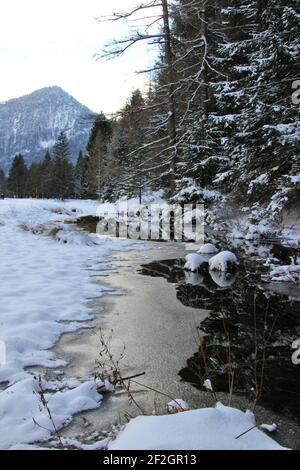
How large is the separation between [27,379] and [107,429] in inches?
45.6

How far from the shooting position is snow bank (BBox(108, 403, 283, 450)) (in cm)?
270

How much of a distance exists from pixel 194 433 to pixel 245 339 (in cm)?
302

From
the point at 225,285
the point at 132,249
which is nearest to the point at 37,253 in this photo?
the point at 132,249

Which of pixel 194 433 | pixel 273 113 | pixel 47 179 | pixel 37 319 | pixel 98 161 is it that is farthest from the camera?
pixel 47 179

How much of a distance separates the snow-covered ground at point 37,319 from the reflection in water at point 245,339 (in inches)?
57.8

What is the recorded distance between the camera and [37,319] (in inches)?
241

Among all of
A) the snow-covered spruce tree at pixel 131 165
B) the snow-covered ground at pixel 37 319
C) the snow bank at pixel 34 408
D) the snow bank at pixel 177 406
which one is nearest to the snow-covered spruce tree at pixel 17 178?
the snow-covered spruce tree at pixel 131 165

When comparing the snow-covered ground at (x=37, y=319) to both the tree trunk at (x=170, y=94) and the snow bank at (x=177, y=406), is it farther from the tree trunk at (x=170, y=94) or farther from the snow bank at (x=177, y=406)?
the tree trunk at (x=170, y=94)

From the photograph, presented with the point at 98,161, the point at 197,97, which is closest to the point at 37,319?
the point at 197,97

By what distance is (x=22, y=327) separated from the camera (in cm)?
569

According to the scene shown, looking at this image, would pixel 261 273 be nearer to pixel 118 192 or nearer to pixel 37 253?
pixel 37 253

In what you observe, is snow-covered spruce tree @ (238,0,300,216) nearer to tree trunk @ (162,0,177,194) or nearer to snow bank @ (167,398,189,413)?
tree trunk @ (162,0,177,194)

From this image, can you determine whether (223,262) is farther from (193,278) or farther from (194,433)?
(194,433)

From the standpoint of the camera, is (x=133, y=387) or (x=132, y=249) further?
(x=132, y=249)
